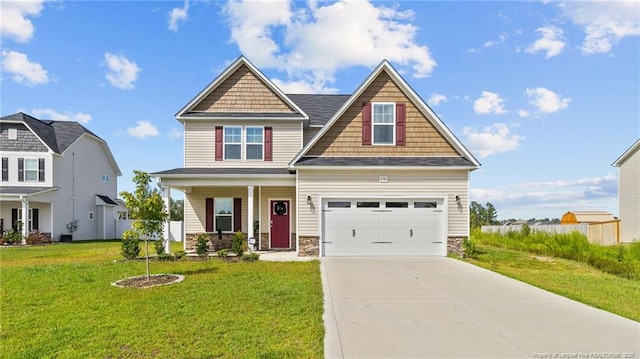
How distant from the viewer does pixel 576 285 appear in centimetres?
995

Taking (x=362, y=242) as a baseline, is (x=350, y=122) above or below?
above

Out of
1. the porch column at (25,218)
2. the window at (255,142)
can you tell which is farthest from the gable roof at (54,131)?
the window at (255,142)

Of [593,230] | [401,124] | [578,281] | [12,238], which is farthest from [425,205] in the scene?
[12,238]

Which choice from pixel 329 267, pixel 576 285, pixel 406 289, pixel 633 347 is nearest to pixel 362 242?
pixel 329 267

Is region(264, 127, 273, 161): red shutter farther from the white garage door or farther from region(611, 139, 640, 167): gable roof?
region(611, 139, 640, 167): gable roof

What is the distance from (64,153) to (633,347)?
2932cm

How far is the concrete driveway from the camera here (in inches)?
205

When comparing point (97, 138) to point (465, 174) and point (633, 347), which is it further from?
point (633, 347)

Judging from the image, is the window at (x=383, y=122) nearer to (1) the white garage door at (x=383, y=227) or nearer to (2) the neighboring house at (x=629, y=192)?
(1) the white garage door at (x=383, y=227)

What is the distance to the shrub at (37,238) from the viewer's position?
23.4 meters

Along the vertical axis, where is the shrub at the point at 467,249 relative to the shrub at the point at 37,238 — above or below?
above

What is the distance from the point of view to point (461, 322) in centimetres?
641

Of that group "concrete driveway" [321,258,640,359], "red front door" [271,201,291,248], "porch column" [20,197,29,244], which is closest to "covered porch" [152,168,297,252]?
"red front door" [271,201,291,248]

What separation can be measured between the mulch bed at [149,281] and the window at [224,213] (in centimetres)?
631
